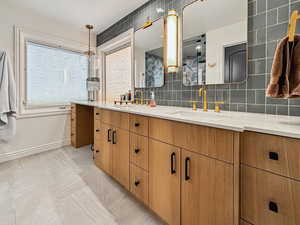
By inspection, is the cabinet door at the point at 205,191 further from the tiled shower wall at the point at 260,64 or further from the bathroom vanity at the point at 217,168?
the tiled shower wall at the point at 260,64

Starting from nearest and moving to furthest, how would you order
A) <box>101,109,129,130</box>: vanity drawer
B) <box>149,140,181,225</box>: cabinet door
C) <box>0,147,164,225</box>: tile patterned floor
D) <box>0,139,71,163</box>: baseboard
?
<box>149,140,181,225</box>: cabinet door, <box>0,147,164,225</box>: tile patterned floor, <box>101,109,129,130</box>: vanity drawer, <box>0,139,71,163</box>: baseboard

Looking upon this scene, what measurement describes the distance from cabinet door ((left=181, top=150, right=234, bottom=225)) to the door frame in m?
1.83

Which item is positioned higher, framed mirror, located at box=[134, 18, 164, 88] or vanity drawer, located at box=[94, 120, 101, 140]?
framed mirror, located at box=[134, 18, 164, 88]

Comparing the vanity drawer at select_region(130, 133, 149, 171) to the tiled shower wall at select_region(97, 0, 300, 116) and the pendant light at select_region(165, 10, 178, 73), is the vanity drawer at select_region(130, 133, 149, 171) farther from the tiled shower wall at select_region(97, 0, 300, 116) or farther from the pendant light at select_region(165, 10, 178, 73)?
the pendant light at select_region(165, 10, 178, 73)

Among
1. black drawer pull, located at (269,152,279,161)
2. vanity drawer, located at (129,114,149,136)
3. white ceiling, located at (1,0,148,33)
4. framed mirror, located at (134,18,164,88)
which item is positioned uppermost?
white ceiling, located at (1,0,148,33)

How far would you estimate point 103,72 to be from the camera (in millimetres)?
3410

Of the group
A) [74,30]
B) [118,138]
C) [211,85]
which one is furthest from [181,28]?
[74,30]

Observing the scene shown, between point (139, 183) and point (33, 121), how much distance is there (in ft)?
7.74

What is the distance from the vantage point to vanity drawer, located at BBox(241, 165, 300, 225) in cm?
65

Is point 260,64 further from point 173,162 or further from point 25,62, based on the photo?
point 25,62

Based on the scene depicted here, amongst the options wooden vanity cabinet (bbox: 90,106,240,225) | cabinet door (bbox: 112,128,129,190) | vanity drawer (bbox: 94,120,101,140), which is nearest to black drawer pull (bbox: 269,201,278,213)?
wooden vanity cabinet (bbox: 90,106,240,225)

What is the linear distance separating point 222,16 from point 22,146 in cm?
336

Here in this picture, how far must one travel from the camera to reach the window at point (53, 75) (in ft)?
8.52

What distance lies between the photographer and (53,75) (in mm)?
2828
